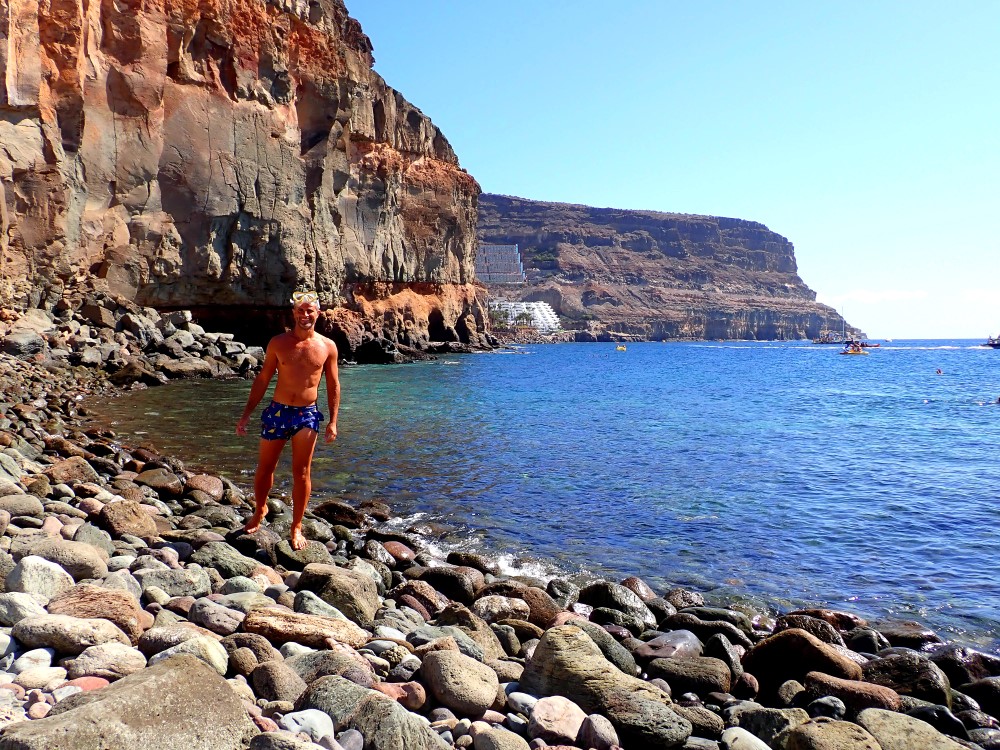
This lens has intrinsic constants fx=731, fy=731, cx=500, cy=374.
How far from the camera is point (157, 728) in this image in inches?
103

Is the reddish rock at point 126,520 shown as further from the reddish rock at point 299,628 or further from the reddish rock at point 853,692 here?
the reddish rock at point 853,692

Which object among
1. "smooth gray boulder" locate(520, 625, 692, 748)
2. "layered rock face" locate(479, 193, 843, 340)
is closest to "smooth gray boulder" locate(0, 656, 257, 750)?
"smooth gray boulder" locate(520, 625, 692, 748)

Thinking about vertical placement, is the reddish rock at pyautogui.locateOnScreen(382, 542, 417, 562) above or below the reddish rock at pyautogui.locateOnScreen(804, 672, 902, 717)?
below

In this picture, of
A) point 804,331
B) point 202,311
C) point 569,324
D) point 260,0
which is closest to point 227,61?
point 260,0

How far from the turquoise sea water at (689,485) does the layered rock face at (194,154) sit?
7.79m

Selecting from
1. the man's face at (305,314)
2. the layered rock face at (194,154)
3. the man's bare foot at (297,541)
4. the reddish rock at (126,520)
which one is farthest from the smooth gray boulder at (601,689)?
the layered rock face at (194,154)

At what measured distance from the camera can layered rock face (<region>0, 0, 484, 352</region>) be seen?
2300 centimetres

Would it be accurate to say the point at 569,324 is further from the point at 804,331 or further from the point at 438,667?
the point at 438,667

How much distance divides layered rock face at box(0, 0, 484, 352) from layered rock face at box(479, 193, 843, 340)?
319 ft

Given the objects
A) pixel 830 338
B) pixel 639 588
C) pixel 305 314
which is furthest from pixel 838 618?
pixel 830 338

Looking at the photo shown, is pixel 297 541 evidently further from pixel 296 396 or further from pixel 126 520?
pixel 126 520

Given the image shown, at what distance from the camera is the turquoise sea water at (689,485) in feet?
26.4

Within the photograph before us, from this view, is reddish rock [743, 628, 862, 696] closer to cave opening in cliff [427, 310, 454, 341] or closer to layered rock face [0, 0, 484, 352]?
layered rock face [0, 0, 484, 352]

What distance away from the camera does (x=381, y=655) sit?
4.19m
